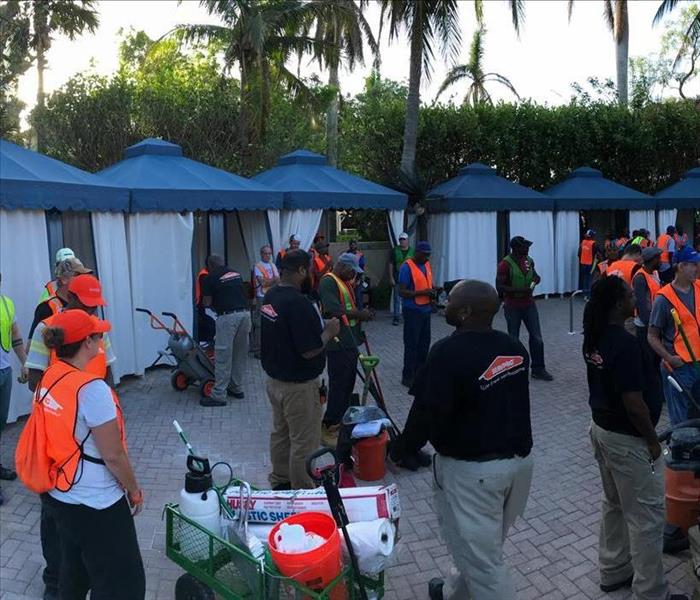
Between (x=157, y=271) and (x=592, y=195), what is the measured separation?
41.2 feet

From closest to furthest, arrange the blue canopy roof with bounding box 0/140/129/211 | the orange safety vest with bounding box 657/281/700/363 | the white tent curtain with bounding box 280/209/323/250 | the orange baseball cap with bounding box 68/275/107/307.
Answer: the orange baseball cap with bounding box 68/275/107/307 < the orange safety vest with bounding box 657/281/700/363 < the blue canopy roof with bounding box 0/140/129/211 < the white tent curtain with bounding box 280/209/323/250

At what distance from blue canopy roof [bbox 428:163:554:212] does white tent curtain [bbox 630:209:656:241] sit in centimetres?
336

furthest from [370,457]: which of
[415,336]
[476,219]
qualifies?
[476,219]

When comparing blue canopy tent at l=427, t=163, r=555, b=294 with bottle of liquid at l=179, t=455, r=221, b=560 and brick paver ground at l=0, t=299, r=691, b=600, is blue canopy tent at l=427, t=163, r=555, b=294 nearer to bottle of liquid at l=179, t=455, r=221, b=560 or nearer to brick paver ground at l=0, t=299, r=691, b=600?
brick paver ground at l=0, t=299, r=691, b=600

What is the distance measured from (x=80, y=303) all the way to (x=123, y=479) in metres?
1.50

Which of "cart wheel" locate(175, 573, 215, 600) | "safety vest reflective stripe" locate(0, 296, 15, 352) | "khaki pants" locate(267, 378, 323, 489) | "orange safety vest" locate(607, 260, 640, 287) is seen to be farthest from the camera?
"orange safety vest" locate(607, 260, 640, 287)

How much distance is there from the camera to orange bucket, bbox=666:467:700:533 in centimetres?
408

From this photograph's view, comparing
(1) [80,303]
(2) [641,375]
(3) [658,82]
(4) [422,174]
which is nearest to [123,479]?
(1) [80,303]

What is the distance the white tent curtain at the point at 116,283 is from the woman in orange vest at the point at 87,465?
18.6ft

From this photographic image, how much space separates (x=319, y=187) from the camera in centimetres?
1262

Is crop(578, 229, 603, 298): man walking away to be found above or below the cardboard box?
above

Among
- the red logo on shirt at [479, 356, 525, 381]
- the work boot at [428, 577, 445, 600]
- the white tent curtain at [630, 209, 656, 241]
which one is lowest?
the work boot at [428, 577, 445, 600]

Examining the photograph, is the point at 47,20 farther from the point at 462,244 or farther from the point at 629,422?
the point at 629,422

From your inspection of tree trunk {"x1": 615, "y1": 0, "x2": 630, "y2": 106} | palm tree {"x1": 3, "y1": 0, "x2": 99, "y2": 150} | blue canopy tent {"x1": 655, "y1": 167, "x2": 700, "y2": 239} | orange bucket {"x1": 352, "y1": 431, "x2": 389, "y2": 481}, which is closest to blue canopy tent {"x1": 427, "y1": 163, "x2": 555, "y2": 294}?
blue canopy tent {"x1": 655, "y1": 167, "x2": 700, "y2": 239}
